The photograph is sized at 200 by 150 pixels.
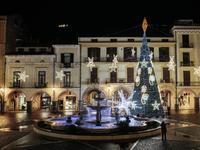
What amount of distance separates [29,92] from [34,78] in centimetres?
232

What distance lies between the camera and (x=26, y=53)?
1329 inches

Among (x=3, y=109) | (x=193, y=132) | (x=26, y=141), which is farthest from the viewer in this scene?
(x=3, y=109)

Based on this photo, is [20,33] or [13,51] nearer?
[13,51]

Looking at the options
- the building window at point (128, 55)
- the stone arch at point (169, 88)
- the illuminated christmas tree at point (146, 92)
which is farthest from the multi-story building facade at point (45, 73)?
the stone arch at point (169, 88)

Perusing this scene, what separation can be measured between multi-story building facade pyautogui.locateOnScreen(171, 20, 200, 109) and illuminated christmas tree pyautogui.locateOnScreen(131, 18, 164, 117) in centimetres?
1206

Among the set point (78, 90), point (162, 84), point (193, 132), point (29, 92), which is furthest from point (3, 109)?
point (193, 132)

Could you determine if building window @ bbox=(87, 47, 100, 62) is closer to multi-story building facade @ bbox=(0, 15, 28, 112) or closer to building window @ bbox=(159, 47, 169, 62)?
building window @ bbox=(159, 47, 169, 62)

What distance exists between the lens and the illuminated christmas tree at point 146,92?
867 inches

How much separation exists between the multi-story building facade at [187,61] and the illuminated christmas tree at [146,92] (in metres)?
12.1

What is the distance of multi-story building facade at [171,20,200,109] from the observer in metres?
32.8

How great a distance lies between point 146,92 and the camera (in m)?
22.3

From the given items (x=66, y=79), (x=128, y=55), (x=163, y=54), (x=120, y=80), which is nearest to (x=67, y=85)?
(x=66, y=79)

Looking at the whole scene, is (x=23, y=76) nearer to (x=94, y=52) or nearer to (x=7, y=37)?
(x=7, y=37)

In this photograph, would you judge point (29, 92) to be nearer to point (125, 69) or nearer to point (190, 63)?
point (125, 69)
